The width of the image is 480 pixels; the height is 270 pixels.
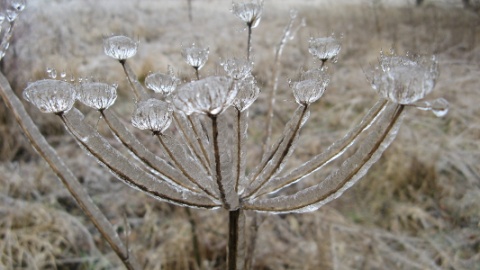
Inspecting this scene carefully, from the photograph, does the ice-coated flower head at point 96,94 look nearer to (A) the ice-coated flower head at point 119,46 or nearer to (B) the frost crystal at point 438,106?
(A) the ice-coated flower head at point 119,46

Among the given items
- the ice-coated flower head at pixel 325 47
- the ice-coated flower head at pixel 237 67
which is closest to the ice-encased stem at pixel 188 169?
the ice-coated flower head at pixel 237 67

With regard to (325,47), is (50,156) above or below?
below

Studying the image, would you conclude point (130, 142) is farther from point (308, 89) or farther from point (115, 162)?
point (308, 89)

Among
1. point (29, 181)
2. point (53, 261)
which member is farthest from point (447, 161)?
point (29, 181)

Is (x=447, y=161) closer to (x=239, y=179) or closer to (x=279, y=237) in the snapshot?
(x=279, y=237)

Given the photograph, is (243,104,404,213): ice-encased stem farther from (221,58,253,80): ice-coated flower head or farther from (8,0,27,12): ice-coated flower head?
(8,0,27,12): ice-coated flower head

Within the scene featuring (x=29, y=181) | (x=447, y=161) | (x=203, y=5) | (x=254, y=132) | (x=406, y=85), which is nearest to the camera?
(x=406, y=85)

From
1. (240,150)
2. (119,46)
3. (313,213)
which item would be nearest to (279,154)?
(240,150)
